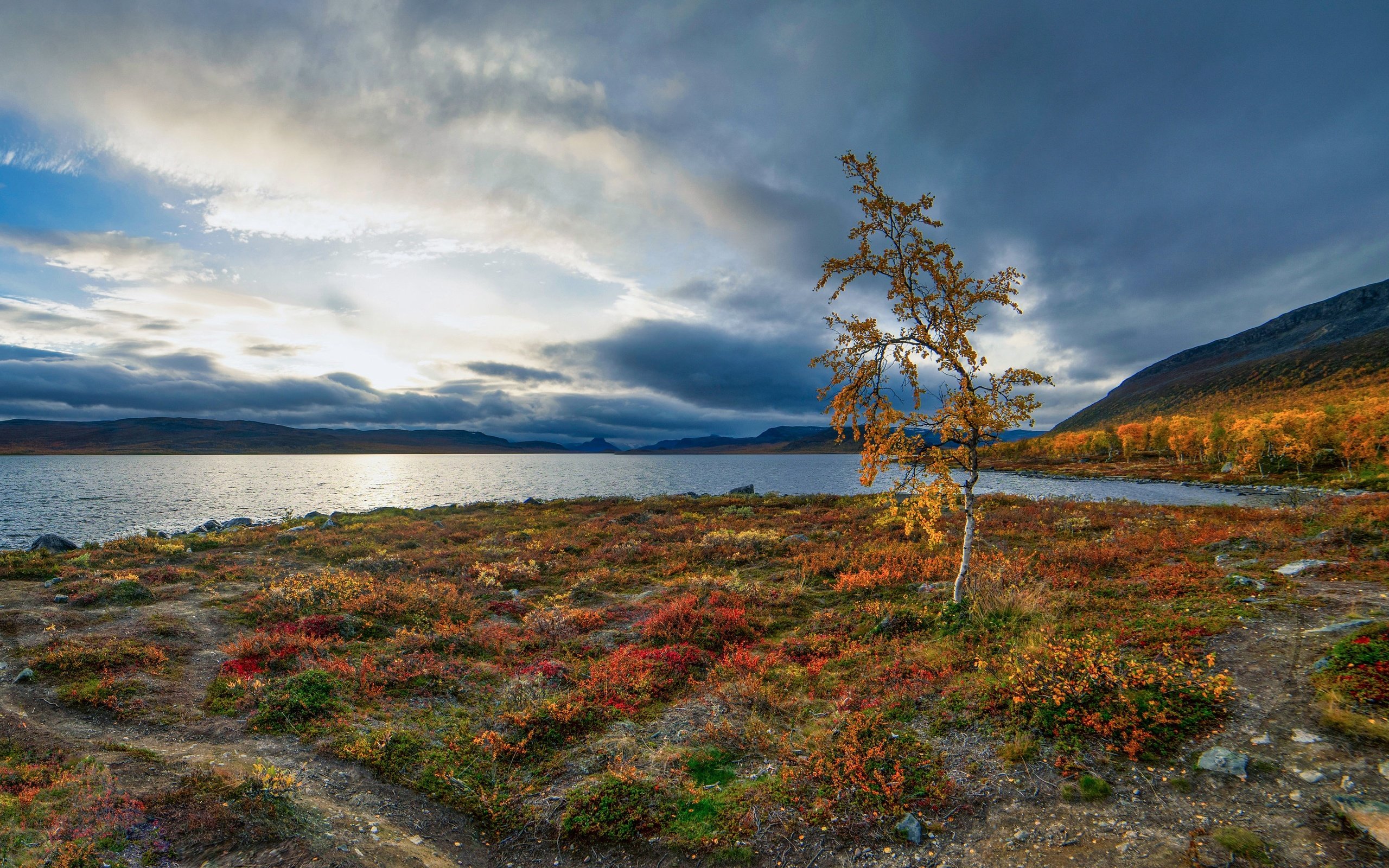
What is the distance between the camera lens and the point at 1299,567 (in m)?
14.1

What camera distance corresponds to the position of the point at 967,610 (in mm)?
13117

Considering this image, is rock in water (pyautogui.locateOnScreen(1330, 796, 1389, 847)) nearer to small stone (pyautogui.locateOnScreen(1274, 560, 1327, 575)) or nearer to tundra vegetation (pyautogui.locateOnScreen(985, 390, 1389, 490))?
small stone (pyautogui.locateOnScreen(1274, 560, 1327, 575))

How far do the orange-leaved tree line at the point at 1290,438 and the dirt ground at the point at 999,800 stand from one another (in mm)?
45880

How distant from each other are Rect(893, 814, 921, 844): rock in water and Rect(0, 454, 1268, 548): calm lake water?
4870 cm

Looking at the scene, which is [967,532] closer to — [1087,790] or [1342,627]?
[1342,627]

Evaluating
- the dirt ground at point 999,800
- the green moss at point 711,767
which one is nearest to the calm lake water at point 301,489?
the dirt ground at point 999,800

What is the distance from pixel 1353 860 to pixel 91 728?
17.7 metres

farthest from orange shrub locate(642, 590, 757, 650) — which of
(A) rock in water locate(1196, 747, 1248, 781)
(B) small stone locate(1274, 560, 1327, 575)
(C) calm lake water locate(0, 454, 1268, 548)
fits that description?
(C) calm lake water locate(0, 454, 1268, 548)

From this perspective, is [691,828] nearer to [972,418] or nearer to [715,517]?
[972,418]

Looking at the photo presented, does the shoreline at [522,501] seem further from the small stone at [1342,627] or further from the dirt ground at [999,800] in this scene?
the small stone at [1342,627]

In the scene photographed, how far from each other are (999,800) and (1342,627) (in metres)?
8.44

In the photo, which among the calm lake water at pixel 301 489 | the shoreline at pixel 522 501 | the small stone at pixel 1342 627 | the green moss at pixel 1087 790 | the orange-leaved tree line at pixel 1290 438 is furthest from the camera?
the orange-leaved tree line at pixel 1290 438

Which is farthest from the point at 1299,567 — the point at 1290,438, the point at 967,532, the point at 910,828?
the point at 1290,438

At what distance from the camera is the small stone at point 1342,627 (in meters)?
9.22
